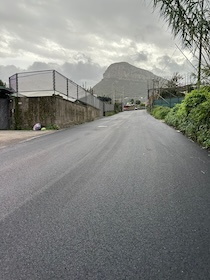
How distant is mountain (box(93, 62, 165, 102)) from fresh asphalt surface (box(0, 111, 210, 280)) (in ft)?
305

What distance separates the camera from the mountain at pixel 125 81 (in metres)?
107

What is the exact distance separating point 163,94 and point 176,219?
3347cm

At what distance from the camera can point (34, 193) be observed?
11.2ft

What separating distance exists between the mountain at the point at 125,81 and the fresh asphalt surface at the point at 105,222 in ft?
305

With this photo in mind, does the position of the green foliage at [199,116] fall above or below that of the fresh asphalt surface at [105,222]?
above

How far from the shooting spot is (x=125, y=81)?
124m

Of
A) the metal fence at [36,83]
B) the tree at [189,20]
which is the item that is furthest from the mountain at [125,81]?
the tree at [189,20]

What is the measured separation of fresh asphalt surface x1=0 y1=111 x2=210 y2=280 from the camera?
1.81 metres

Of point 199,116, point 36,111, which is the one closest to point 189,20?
point 199,116

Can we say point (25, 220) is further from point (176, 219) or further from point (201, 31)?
point (201, 31)

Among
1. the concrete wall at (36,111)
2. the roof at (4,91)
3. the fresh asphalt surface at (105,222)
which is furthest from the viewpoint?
the concrete wall at (36,111)

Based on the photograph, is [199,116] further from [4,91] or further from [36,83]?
[4,91]

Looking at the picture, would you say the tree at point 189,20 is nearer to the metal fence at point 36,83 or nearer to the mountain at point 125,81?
the metal fence at point 36,83

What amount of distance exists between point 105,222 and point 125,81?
125664 mm
